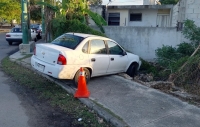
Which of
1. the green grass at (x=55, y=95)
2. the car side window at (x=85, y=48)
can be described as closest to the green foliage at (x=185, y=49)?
the car side window at (x=85, y=48)

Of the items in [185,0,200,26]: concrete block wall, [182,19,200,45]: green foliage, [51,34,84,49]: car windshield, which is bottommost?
[51,34,84,49]: car windshield

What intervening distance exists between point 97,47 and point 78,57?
38.7 inches

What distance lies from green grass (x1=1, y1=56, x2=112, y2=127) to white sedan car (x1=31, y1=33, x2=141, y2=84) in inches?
19.5

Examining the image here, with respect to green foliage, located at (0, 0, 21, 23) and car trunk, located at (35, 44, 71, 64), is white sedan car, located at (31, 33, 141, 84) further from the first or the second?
green foliage, located at (0, 0, 21, 23)

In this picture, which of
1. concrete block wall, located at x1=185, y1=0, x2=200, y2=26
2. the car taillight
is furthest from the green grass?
concrete block wall, located at x1=185, y1=0, x2=200, y2=26

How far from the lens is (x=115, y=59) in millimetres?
7746

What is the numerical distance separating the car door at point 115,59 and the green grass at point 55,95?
204 cm

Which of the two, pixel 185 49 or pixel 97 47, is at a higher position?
pixel 97 47

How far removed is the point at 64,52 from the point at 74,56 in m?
0.34

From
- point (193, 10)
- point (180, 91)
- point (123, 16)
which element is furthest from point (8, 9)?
point (180, 91)

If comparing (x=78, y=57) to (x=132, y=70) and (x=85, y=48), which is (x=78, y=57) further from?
(x=132, y=70)

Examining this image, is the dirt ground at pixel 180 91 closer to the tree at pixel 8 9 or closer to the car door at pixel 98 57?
the car door at pixel 98 57

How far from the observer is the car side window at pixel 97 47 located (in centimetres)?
703

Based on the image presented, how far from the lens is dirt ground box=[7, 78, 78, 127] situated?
4.45 metres
